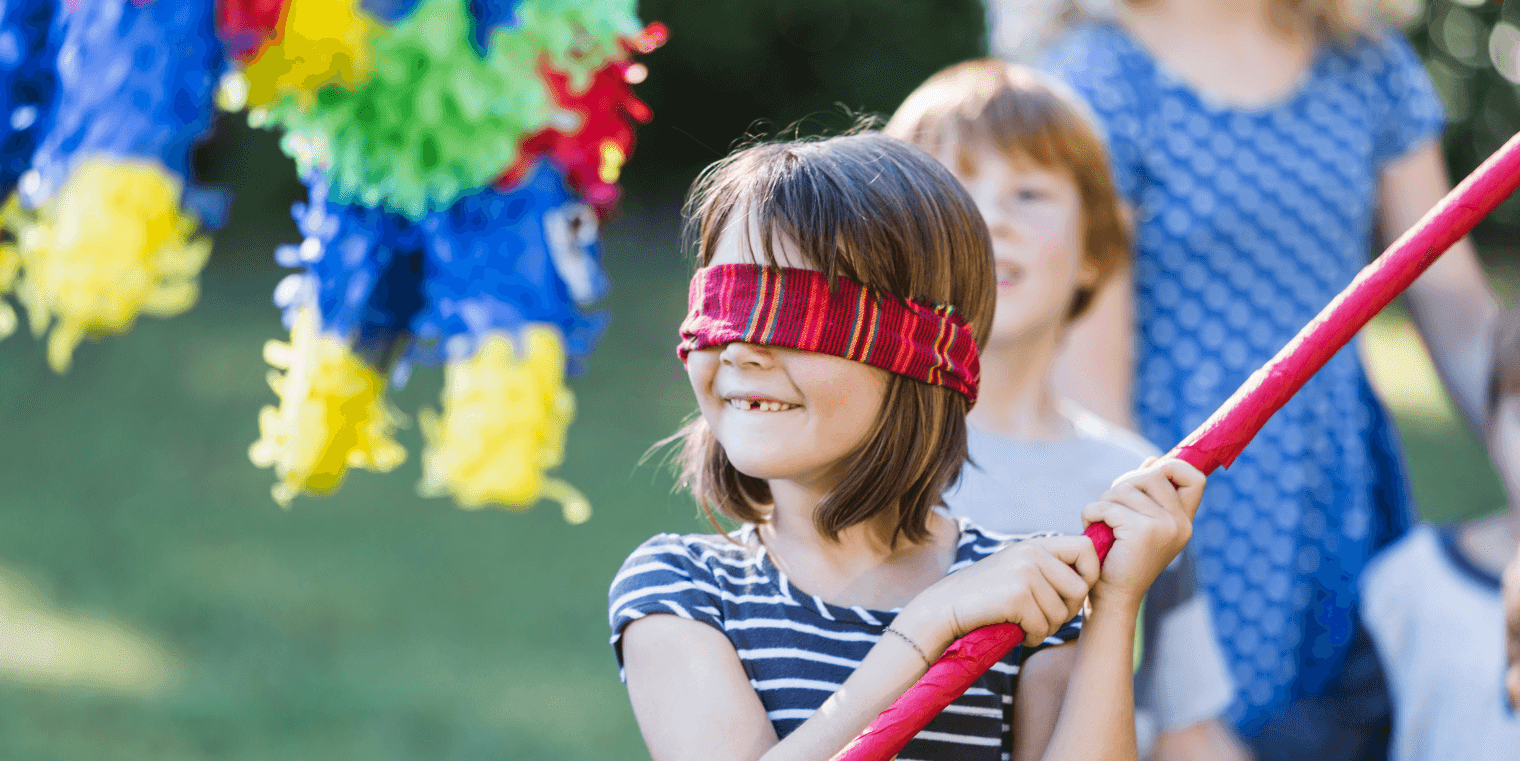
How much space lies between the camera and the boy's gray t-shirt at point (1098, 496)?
1.67m

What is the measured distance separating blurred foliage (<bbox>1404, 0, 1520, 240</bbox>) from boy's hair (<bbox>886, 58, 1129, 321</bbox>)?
361 inches

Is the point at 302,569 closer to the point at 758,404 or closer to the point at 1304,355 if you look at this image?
the point at 758,404

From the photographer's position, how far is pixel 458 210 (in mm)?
1304

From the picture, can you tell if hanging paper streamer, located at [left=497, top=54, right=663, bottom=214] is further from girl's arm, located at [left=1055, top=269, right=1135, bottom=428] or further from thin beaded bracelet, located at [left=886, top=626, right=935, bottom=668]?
girl's arm, located at [left=1055, top=269, right=1135, bottom=428]

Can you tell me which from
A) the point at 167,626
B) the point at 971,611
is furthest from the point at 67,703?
the point at 971,611

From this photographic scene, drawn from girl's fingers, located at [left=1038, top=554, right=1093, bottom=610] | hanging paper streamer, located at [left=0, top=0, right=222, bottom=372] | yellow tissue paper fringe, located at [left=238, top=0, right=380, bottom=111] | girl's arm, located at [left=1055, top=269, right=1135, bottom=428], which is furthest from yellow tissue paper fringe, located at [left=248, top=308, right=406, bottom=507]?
girl's arm, located at [left=1055, top=269, right=1135, bottom=428]

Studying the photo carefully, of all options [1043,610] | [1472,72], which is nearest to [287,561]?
[1043,610]

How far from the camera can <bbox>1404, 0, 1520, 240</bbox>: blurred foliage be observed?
9.78 m

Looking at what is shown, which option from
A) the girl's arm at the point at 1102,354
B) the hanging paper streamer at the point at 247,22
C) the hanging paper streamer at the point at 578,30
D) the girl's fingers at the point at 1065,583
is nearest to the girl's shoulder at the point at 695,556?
the girl's fingers at the point at 1065,583

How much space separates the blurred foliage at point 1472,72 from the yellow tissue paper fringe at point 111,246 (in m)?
10.3

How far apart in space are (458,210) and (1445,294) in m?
1.65

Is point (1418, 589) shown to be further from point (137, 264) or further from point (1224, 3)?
point (137, 264)

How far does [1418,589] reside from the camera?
7.00 ft

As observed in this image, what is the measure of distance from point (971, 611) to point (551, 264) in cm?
51
